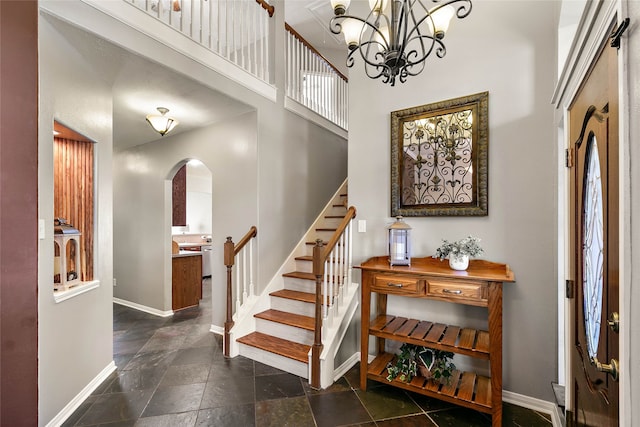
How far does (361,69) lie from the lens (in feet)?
9.13

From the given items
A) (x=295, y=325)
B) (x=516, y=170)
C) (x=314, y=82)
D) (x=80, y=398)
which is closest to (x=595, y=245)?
(x=516, y=170)

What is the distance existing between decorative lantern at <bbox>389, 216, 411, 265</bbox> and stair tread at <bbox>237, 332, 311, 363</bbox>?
1.14 meters

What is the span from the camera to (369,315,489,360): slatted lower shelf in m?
1.89

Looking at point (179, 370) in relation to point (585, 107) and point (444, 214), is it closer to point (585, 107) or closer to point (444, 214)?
point (444, 214)

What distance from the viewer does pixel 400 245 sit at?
2293mm

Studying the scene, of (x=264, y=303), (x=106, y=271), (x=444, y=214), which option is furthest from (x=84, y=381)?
(x=444, y=214)

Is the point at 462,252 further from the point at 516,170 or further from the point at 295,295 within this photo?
the point at 295,295

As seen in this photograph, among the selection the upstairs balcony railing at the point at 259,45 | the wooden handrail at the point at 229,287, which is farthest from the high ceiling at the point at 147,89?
the wooden handrail at the point at 229,287

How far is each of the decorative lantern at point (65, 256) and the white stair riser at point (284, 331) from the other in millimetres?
1632

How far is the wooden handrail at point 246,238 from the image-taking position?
293cm

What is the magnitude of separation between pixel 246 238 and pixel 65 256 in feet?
4.69

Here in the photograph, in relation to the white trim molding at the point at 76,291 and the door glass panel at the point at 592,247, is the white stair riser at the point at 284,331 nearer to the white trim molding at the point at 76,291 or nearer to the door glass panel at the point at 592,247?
the white trim molding at the point at 76,291

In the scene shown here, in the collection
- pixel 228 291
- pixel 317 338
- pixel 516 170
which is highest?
pixel 516 170

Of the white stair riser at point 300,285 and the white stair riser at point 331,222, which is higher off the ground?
the white stair riser at point 331,222
